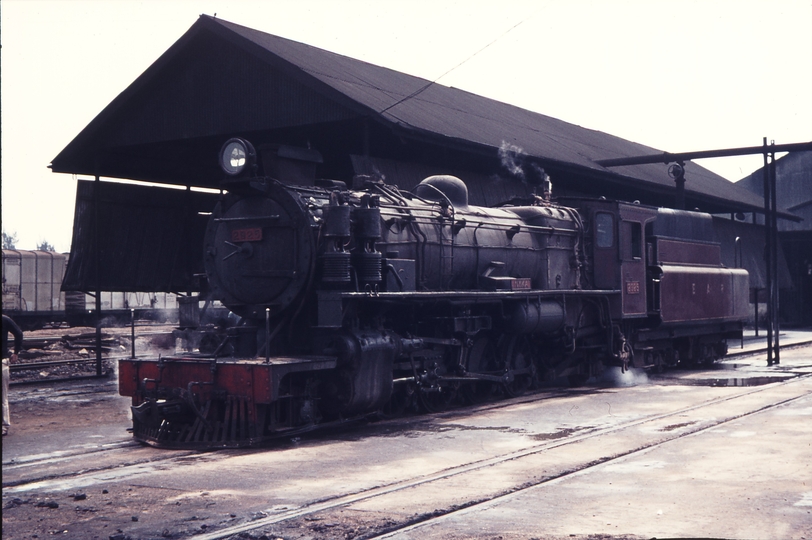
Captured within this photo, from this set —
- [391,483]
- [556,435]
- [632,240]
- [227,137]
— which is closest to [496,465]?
[391,483]

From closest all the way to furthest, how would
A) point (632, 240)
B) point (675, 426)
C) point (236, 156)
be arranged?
point (675, 426)
point (236, 156)
point (632, 240)

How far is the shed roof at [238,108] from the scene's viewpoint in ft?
51.8

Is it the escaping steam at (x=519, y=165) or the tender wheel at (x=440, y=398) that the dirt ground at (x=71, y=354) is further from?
the escaping steam at (x=519, y=165)

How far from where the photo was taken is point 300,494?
6824 millimetres

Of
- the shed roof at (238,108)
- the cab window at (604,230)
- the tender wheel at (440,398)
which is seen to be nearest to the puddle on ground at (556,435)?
the tender wheel at (440,398)

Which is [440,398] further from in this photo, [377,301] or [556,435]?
[556,435]

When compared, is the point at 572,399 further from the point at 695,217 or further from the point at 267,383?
the point at 695,217

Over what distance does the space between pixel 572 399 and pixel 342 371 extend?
183 inches

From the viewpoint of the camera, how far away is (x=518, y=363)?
550 inches

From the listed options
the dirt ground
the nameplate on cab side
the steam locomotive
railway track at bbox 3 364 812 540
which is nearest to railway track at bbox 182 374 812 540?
railway track at bbox 3 364 812 540

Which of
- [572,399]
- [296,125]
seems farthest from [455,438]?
[296,125]

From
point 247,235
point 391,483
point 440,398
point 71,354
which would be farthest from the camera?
point 71,354

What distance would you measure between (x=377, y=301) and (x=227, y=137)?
26.6ft

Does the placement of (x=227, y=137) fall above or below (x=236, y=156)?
above
